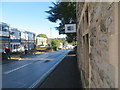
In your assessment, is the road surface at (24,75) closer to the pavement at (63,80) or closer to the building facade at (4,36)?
the pavement at (63,80)

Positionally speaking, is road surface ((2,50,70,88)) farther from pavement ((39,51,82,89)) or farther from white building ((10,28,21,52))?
white building ((10,28,21,52))

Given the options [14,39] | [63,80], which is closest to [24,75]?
[63,80]

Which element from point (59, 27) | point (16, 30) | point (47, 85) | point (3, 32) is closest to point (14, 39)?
point (16, 30)

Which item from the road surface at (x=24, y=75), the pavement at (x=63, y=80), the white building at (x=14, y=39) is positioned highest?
the white building at (x=14, y=39)

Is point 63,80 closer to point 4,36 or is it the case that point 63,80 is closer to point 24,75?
point 24,75

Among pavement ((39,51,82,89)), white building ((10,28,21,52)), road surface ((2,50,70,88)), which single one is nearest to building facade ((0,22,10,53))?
white building ((10,28,21,52))

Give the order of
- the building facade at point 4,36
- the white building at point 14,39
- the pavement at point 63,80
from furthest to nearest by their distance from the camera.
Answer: the white building at point 14,39 < the building facade at point 4,36 < the pavement at point 63,80

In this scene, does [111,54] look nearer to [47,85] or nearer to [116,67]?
[116,67]

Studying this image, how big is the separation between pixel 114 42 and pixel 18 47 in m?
39.1

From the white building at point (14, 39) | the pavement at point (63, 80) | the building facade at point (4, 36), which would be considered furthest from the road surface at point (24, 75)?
the white building at point (14, 39)

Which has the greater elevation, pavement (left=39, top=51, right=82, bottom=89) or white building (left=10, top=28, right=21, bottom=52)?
white building (left=10, top=28, right=21, bottom=52)

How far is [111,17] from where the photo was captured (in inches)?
72.9

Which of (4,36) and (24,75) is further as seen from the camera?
(4,36)

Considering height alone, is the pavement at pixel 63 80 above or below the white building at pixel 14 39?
below
